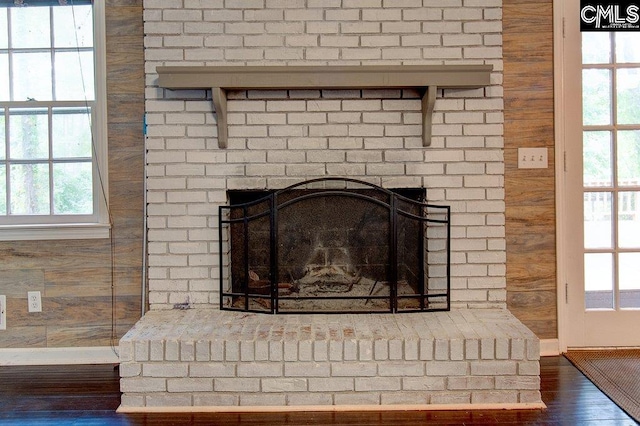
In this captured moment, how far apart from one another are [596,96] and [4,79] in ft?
10.3

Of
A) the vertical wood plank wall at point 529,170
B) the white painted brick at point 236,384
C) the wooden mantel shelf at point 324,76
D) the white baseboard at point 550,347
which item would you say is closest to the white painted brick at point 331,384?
the white painted brick at point 236,384

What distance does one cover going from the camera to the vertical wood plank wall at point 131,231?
2852 mm

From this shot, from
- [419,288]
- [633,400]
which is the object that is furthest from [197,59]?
[633,400]

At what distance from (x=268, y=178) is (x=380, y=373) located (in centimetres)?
109

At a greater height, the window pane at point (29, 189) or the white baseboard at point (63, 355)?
the window pane at point (29, 189)

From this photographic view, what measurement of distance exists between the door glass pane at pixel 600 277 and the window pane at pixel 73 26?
290cm

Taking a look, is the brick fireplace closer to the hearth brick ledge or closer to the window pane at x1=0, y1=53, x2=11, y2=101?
the hearth brick ledge

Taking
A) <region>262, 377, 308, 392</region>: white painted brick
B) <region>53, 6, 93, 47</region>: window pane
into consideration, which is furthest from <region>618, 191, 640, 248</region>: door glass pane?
<region>53, 6, 93, 47</region>: window pane

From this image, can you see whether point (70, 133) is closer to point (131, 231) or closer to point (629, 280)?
point (131, 231)

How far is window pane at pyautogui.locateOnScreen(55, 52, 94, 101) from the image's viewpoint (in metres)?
2.92

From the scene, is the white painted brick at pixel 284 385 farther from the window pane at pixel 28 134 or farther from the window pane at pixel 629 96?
the window pane at pixel 629 96

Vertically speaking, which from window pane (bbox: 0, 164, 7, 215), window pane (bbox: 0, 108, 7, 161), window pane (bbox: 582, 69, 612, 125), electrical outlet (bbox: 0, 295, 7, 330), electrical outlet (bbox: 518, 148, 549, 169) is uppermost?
window pane (bbox: 582, 69, 612, 125)

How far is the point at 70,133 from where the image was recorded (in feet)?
9.62

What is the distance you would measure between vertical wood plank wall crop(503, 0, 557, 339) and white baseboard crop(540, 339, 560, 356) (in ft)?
0.36
